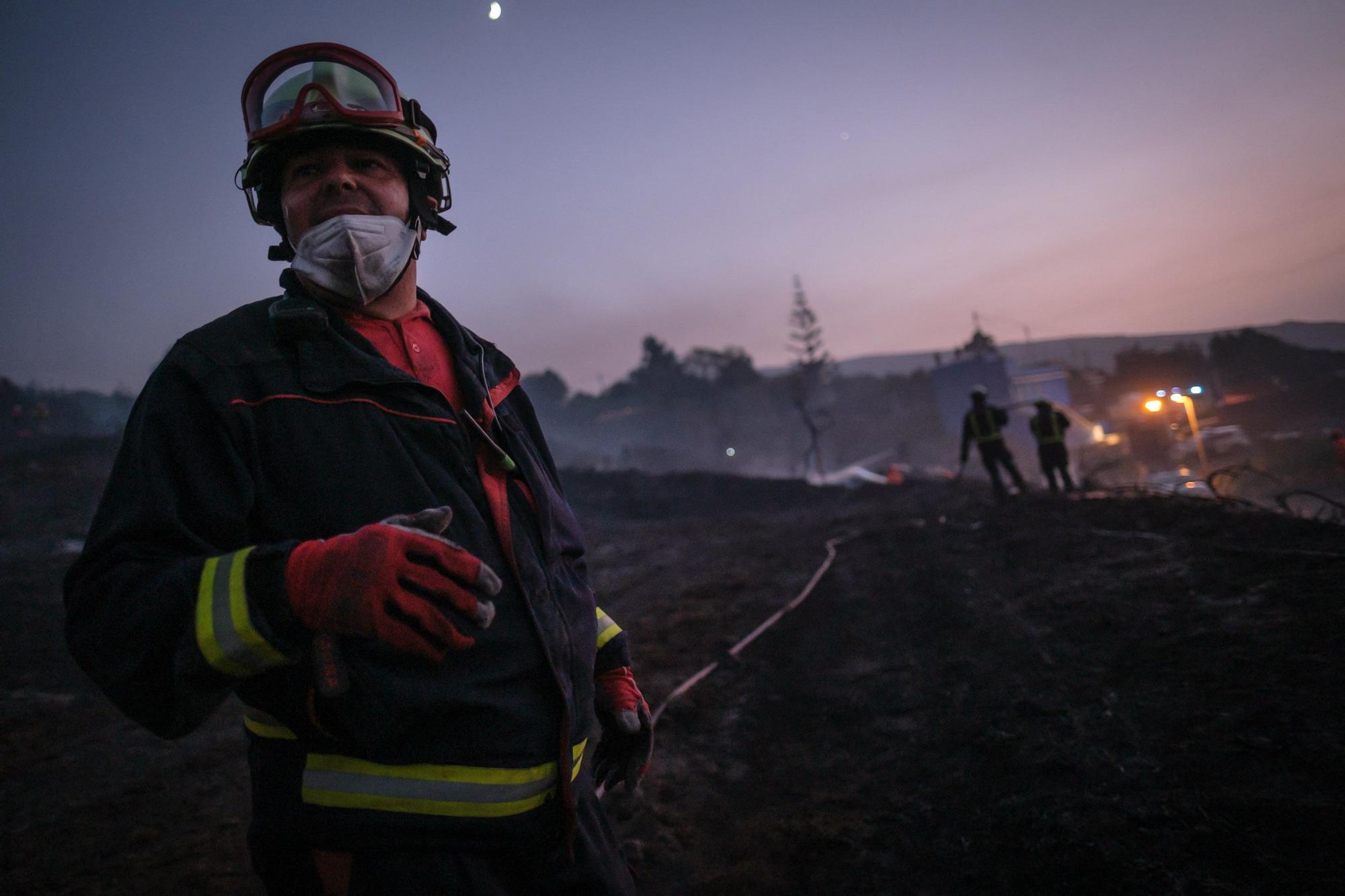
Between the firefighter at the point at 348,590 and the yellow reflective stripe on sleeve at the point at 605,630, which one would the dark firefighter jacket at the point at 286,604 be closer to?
the firefighter at the point at 348,590

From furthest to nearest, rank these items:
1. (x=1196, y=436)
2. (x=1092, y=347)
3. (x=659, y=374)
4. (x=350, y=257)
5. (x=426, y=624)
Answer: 1. (x=1092, y=347)
2. (x=659, y=374)
3. (x=1196, y=436)
4. (x=350, y=257)
5. (x=426, y=624)

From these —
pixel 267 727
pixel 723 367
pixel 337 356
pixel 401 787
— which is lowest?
pixel 401 787

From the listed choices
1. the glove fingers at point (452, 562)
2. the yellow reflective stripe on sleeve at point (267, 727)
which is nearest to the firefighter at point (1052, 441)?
the glove fingers at point (452, 562)

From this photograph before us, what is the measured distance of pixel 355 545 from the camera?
3.74 feet

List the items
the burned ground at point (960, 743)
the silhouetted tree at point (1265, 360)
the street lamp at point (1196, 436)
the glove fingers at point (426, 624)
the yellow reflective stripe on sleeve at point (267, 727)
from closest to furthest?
the glove fingers at point (426, 624), the yellow reflective stripe on sleeve at point (267, 727), the burned ground at point (960, 743), the street lamp at point (1196, 436), the silhouetted tree at point (1265, 360)

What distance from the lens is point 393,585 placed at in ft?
3.71

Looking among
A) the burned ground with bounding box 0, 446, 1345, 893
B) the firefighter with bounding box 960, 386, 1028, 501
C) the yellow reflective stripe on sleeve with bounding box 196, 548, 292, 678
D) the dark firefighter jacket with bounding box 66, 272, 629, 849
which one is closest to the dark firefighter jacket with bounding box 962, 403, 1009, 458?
the firefighter with bounding box 960, 386, 1028, 501

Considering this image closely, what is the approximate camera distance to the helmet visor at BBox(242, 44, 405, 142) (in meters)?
1.70

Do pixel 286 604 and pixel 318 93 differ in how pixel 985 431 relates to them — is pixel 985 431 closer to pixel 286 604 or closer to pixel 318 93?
pixel 318 93

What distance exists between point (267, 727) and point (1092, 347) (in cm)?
15916

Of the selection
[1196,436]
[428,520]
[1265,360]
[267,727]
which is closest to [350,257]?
[428,520]

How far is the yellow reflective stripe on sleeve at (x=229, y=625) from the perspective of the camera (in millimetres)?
1035

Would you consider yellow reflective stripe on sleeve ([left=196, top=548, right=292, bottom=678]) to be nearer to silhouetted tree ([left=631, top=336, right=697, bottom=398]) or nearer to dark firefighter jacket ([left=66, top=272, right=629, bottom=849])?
dark firefighter jacket ([left=66, top=272, right=629, bottom=849])

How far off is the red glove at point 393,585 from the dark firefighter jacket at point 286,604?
0.05m
